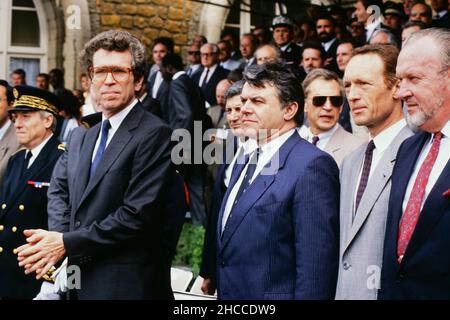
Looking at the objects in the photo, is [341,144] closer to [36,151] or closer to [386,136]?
[386,136]

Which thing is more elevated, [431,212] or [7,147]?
[7,147]

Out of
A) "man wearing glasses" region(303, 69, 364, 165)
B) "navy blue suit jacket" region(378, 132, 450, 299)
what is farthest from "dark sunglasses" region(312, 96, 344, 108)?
"navy blue suit jacket" region(378, 132, 450, 299)

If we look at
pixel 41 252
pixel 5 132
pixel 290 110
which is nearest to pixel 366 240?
pixel 290 110

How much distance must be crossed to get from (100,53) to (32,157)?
5.38 ft

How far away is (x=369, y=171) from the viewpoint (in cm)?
418

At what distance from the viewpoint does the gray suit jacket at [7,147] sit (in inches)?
245

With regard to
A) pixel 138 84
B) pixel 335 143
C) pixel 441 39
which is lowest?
pixel 335 143

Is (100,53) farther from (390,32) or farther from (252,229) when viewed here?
(390,32)

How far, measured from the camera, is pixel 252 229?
155 inches

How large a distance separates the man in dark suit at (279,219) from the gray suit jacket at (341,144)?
1.22 m

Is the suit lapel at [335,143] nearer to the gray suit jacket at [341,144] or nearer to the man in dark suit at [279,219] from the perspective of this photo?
the gray suit jacket at [341,144]

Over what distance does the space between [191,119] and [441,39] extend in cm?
601

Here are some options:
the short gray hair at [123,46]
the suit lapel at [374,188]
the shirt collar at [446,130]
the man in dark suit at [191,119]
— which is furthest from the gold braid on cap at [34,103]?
the man in dark suit at [191,119]

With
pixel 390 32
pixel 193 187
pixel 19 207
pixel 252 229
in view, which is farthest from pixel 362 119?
pixel 193 187
